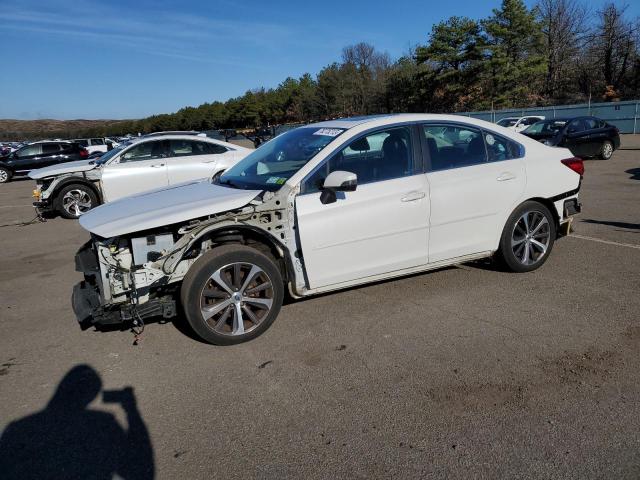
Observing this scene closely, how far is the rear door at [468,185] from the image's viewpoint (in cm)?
461

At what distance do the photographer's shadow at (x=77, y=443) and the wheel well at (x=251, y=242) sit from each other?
1215 mm

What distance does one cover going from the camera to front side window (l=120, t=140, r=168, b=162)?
10438 mm

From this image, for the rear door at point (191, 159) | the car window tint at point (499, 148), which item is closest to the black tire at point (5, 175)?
the rear door at point (191, 159)

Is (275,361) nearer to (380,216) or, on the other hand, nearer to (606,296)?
(380,216)

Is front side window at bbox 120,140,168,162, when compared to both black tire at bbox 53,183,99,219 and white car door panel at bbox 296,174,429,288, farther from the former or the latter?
white car door panel at bbox 296,174,429,288

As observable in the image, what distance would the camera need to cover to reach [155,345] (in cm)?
409

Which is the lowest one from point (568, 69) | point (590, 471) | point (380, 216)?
point (590, 471)

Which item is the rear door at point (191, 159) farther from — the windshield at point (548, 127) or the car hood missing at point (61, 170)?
the windshield at point (548, 127)

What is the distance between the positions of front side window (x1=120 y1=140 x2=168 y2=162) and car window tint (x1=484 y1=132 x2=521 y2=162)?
757cm

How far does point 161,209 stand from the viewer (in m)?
3.94

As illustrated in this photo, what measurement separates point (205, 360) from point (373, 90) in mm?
60198

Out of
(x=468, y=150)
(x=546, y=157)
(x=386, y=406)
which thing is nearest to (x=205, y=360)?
(x=386, y=406)

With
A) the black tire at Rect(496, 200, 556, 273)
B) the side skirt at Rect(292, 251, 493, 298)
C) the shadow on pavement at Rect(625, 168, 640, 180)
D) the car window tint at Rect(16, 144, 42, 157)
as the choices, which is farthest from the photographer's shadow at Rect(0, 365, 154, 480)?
the car window tint at Rect(16, 144, 42, 157)

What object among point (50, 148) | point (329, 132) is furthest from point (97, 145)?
point (329, 132)
